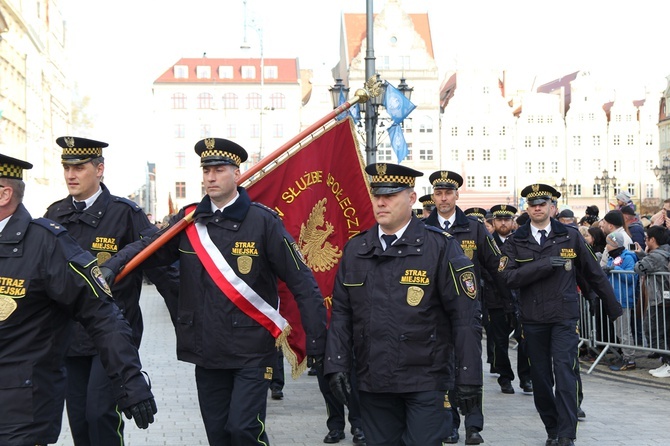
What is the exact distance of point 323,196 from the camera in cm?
903

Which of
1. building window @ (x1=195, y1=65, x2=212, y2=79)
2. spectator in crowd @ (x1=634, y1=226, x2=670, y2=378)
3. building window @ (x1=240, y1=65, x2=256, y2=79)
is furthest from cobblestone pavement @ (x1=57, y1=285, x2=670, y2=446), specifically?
building window @ (x1=195, y1=65, x2=212, y2=79)

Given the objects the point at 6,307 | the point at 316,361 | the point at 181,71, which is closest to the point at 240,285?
the point at 316,361

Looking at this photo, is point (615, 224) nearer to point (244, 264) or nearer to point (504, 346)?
point (504, 346)

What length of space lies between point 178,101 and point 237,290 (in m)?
87.3

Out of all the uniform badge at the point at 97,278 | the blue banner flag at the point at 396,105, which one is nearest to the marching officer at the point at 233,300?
the uniform badge at the point at 97,278

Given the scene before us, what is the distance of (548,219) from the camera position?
29.9 ft

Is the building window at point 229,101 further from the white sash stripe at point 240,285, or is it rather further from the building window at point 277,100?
the white sash stripe at point 240,285

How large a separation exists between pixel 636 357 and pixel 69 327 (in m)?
10.6

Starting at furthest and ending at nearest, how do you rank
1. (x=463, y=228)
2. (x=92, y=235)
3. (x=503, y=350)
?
1. (x=503, y=350)
2. (x=463, y=228)
3. (x=92, y=235)

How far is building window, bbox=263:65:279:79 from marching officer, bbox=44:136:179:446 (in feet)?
278

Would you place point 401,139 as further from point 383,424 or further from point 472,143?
point 472,143

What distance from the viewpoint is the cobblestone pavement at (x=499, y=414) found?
8898 millimetres

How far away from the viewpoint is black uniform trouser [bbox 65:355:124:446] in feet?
21.0

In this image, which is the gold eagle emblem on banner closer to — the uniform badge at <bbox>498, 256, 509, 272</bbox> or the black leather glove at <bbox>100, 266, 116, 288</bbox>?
the uniform badge at <bbox>498, 256, 509, 272</bbox>
